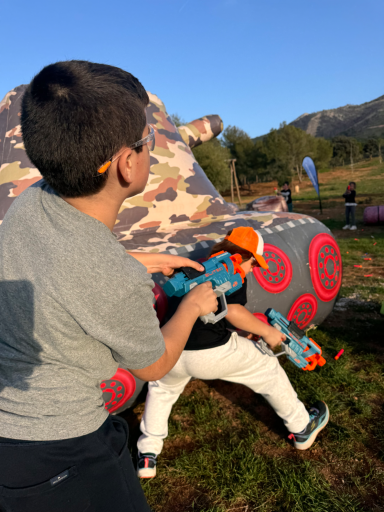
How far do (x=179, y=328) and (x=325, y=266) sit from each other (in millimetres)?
2279

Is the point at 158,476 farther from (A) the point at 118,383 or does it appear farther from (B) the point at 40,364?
(B) the point at 40,364

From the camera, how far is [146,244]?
2.77 meters

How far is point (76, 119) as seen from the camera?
871mm

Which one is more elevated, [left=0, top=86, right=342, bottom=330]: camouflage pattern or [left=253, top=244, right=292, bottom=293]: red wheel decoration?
[left=0, top=86, right=342, bottom=330]: camouflage pattern

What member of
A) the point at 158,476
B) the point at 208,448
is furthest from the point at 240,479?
the point at 158,476

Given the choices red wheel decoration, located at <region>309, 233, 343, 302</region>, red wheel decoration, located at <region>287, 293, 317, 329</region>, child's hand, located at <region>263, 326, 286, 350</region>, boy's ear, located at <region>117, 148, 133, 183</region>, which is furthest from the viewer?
red wheel decoration, located at <region>309, 233, 343, 302</region>

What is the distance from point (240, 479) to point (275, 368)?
2.12ft

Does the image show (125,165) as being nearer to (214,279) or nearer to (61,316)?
(61,316)

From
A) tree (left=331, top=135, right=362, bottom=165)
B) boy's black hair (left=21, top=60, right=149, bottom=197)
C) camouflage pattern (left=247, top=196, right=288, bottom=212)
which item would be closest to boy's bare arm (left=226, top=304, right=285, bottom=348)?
boy's black hair (left=21, top=60, right=149, bottom=197)

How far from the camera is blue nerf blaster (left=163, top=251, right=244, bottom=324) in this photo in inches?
62.4

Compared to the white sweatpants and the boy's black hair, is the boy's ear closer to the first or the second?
the boy's black hair

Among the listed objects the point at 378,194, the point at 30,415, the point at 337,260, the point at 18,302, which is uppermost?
the point at 18,302

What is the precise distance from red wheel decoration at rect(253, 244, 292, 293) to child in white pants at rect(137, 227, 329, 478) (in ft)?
1.81

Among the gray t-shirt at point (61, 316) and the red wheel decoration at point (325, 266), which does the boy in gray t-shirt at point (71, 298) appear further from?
the red wheel decoration at point (325, 266)
